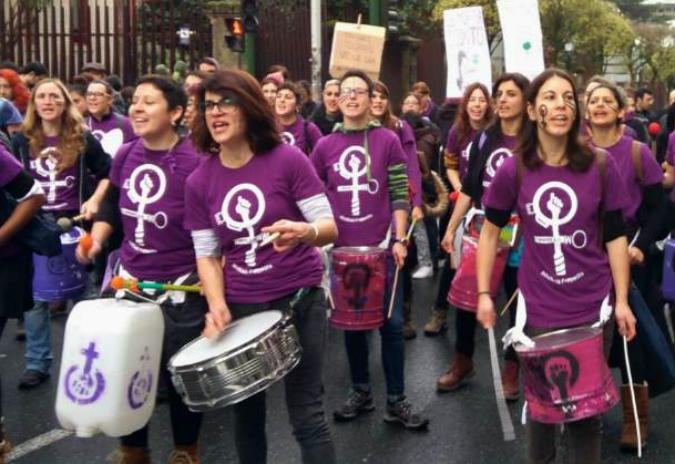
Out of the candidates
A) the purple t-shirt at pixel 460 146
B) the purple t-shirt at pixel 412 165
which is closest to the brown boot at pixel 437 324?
the purple t-shirt at pixel 460 146

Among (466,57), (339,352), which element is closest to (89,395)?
(339,352)

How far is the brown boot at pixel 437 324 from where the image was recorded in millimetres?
7816

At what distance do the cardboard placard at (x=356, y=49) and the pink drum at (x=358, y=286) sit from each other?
5.31 metres

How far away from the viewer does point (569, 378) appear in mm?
3711

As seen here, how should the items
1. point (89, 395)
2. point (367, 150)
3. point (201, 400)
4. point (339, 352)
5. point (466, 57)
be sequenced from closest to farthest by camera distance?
point (201, 400)
point (89, 395)
point (367, 150)
point (339, 352)
point (466, 57)

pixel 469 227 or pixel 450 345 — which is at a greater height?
pixel 469 227

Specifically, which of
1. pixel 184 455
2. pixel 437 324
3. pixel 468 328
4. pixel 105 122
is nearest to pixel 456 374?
pixel 468 328

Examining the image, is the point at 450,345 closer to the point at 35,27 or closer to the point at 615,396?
the point at 615,396

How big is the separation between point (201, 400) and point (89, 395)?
0.59m

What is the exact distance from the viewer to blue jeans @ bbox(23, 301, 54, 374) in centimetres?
654

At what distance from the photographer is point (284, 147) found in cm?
402

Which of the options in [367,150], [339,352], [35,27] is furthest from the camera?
[35,27]

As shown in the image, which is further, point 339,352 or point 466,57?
point 466,57

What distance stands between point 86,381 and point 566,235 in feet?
6.52
